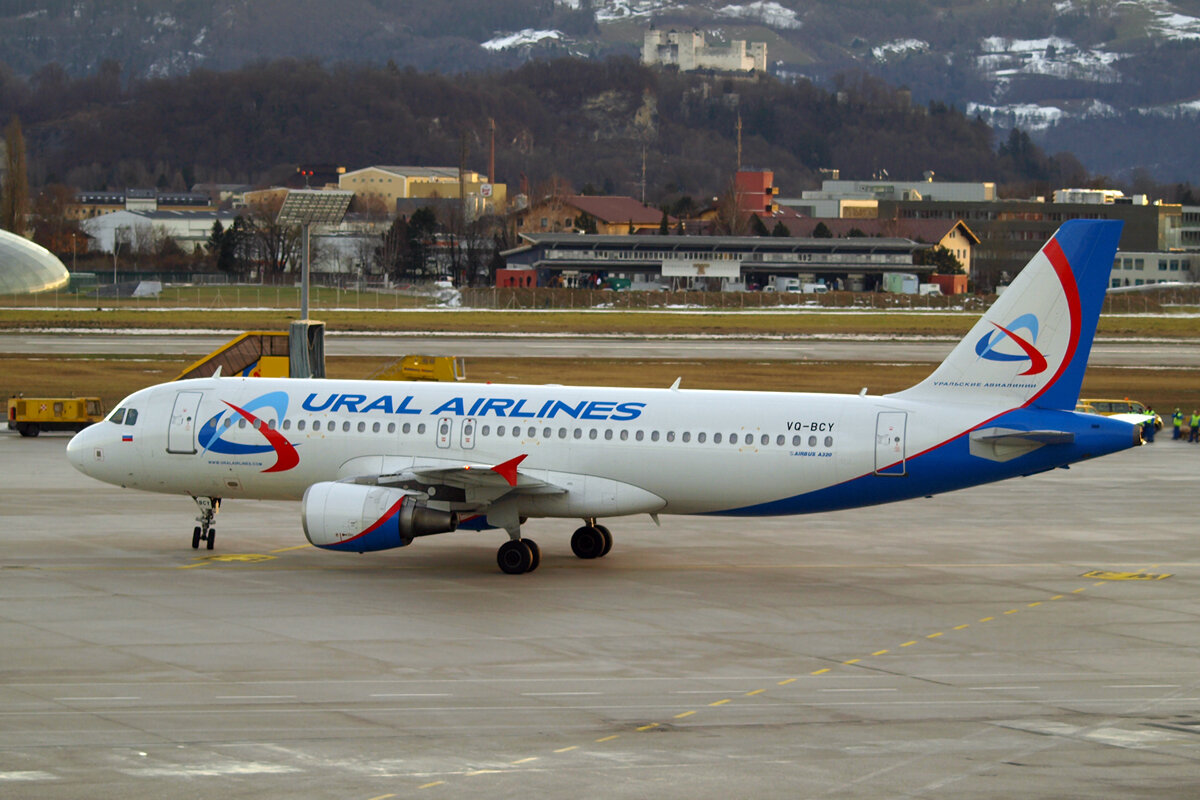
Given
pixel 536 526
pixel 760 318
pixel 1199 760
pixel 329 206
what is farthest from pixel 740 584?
pixel 760 318

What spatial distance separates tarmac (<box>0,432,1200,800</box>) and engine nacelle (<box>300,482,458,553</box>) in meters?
1.04

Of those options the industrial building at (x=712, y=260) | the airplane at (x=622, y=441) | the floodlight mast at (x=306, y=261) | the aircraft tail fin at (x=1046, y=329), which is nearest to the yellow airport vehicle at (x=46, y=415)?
the floodlight mast at (x=306, y=261)

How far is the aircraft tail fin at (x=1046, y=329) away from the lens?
100 feet

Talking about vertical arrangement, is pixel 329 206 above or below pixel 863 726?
above

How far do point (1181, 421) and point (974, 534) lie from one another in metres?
26.7

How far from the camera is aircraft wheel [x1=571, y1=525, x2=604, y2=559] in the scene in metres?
33.7

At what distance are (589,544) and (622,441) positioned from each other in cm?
314

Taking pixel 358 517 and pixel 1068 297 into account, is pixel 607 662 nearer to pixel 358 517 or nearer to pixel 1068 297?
pixel 358 517

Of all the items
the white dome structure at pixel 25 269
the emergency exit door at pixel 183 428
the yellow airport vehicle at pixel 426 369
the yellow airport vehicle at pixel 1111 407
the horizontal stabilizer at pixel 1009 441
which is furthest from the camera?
the white dome structure at pixel 25 269

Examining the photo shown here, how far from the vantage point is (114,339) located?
307ft

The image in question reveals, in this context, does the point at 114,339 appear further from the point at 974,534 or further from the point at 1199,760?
the point at 1199,760

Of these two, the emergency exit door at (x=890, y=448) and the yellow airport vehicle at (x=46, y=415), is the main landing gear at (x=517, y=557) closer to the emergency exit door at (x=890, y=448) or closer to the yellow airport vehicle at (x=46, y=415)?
the emergency exit door at (x=890, y=448)

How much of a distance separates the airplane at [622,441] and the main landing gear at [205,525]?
1.26 ft

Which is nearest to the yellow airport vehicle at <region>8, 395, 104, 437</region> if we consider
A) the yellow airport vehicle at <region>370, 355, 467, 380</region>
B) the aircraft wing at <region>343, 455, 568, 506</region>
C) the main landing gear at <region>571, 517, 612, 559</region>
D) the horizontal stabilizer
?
the yellow airport vehicle at <region>370, 355, 467, 380</region>
